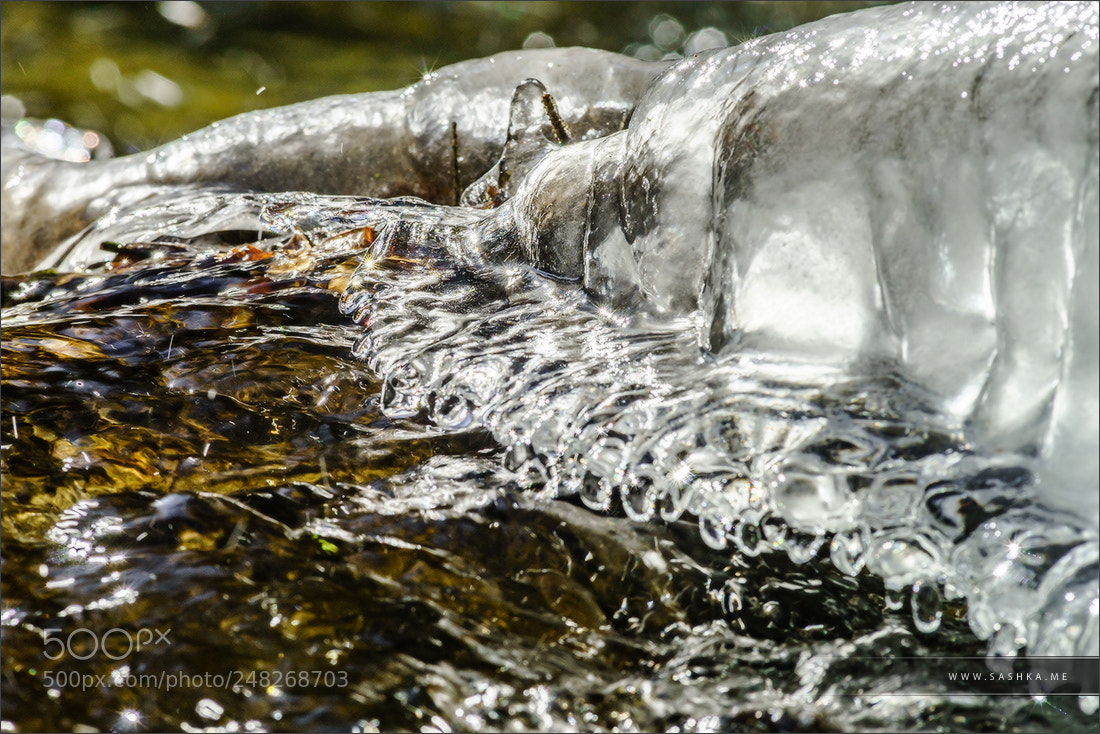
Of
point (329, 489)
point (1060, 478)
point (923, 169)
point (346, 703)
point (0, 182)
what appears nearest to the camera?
point (346, 703)

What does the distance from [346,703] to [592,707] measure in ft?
1.13

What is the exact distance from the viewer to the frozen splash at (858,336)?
1372mm

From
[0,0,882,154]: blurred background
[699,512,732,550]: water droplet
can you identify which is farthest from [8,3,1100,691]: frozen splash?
[0,0,882,154]: blurred background

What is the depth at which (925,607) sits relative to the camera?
4.81ft

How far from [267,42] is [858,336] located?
739 cm

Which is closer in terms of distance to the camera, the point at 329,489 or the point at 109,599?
the point at 109,599

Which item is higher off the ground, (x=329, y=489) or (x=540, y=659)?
(x=329, y=489)

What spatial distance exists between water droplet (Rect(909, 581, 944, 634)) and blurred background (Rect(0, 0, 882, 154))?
657 cm

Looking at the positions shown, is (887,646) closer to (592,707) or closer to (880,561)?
(880,561)

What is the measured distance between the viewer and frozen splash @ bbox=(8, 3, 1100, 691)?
137cm

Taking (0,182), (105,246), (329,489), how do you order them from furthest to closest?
(0,182), (105,246), (329,489)

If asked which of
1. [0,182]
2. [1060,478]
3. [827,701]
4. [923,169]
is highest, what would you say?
[0,182]

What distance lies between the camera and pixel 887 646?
4.66ft

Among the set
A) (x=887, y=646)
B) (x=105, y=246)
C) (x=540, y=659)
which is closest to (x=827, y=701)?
(x=887, y=646)
